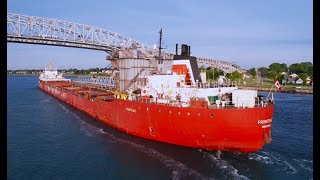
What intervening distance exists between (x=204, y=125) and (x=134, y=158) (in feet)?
16.3

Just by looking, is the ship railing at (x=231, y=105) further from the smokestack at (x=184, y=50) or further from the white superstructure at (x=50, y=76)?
the white superstructure at (x=50, y=76)

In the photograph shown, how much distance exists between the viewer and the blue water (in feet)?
53.9

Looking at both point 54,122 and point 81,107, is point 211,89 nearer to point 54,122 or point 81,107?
point 54,122

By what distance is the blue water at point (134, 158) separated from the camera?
16.4m

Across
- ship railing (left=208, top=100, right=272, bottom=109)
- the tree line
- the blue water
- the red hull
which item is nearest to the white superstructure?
the blue water

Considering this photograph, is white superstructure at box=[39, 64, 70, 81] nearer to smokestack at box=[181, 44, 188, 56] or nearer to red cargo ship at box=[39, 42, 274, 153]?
red cargo ship at box=[39, 42, 274, 153]

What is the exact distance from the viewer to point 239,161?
1783cm

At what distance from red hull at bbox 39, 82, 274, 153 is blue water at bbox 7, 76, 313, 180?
72cm

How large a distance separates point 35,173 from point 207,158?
10019 millimetres

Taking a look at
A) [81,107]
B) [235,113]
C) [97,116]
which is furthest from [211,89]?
[81,107]

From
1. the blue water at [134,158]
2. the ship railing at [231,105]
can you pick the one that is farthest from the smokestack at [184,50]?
the blue water at [134,158]

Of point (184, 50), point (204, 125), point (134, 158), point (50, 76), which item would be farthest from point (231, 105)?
point (50, 76)

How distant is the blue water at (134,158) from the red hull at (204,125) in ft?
2.36
